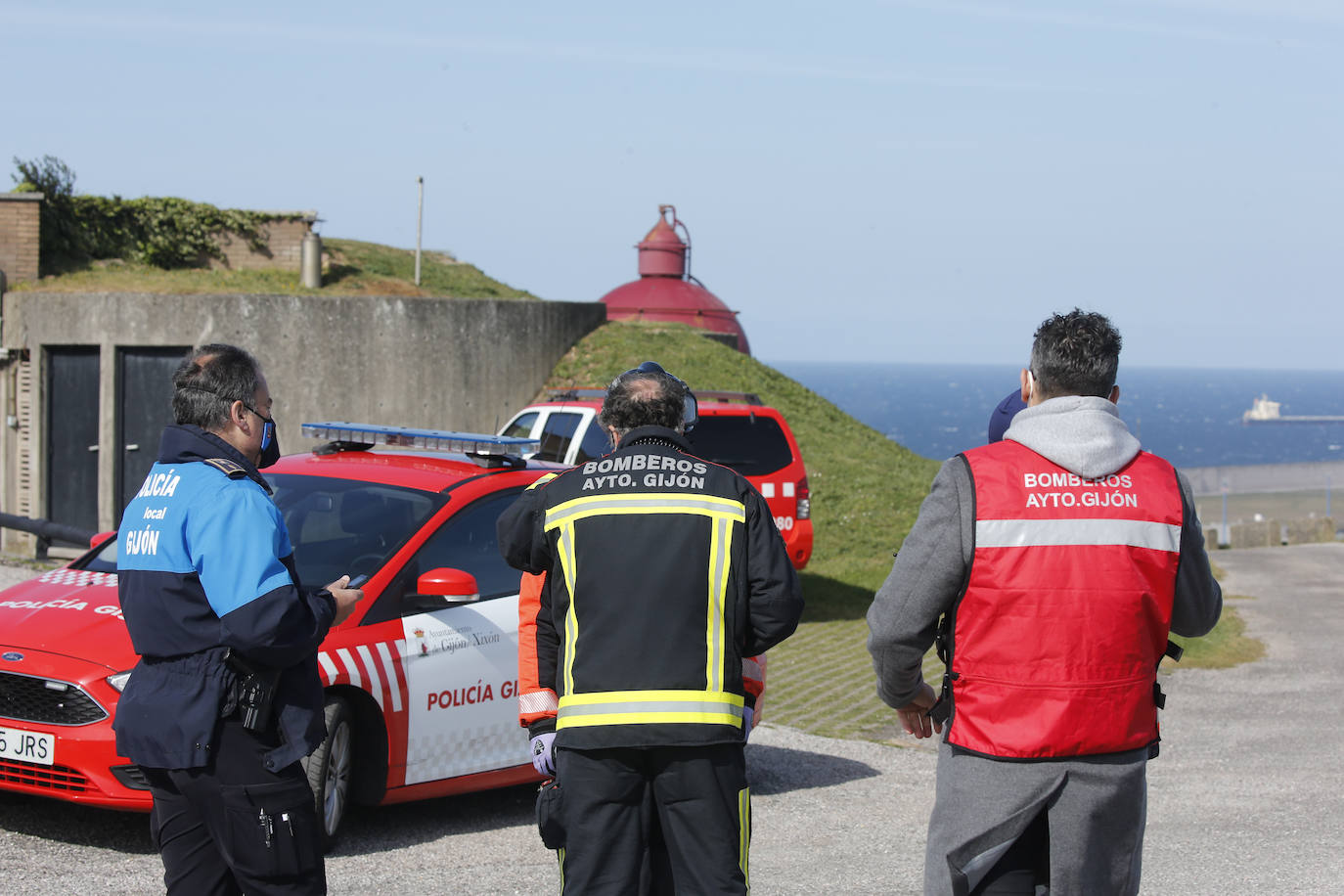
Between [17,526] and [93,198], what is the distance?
10595 mm

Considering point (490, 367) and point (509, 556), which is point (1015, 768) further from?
point (490, 367)

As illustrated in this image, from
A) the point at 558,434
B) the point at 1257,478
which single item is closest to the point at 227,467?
the point at 558,434

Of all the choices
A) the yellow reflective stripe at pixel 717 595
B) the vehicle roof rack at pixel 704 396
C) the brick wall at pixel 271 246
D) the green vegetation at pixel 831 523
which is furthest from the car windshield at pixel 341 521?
the brick wall at pixel 271 246

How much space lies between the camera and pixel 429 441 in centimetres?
746

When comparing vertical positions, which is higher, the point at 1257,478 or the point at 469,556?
the point at 469,556

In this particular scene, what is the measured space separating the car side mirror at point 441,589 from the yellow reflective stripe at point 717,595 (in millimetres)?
2696

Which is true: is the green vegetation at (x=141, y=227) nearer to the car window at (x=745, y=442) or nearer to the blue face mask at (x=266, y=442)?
the car window at (x=745, y=442)

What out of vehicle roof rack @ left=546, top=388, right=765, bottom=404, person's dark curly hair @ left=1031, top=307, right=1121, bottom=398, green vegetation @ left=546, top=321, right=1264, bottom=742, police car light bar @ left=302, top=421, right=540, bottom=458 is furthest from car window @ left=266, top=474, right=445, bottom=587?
vehicle roof rack @ left=546, top=388, right=765, bottom=404

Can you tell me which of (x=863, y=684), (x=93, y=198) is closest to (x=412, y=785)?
(x=863, y=684)

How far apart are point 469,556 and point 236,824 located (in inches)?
124

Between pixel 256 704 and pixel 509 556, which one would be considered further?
pixel 509 556

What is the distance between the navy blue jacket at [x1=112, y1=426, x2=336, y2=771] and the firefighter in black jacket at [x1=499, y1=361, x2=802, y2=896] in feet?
2.33

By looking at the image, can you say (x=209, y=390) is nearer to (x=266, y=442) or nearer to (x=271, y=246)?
(x=266, y=442)

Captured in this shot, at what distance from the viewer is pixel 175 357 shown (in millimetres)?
19281
